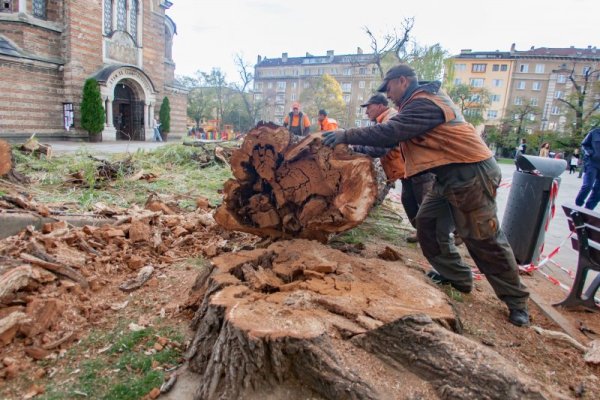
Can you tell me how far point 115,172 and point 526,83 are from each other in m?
63.3

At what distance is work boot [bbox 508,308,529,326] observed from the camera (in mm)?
2577

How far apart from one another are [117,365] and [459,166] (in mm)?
2431

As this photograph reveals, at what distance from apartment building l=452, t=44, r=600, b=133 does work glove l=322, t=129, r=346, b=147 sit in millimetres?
57347

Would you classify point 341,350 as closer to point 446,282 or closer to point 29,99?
point 446,282

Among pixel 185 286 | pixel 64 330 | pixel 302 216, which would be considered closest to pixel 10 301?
pixel 64 330

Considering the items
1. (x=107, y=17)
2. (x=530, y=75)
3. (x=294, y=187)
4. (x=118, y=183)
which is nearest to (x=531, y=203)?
(x=294, y=187)

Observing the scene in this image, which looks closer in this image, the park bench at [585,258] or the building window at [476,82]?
the park bench at [585,258]

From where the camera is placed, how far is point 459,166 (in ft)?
8.62

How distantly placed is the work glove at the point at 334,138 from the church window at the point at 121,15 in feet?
68.3

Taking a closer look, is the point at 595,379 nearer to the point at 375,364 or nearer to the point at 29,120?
the point at 375,364

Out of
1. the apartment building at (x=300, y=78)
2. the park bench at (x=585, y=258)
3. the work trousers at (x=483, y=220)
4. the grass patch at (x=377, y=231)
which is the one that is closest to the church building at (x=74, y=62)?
the grass patch at (x=377, y=231)

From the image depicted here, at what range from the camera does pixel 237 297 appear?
6.17 feet

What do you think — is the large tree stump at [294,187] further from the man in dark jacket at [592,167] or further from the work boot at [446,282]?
the man in dark jacket at [592,167]

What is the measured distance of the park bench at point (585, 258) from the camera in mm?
2982
